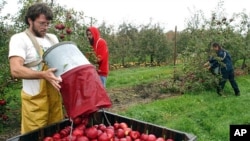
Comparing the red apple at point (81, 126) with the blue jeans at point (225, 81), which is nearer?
the red apple at point (81, 126)

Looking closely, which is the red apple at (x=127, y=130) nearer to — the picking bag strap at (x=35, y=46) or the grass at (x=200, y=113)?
the picking bag strap at (x=35, y=46)

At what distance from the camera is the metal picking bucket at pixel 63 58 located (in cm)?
245

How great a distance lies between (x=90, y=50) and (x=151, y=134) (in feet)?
10.8

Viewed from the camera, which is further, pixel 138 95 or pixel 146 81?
pixel 146 81

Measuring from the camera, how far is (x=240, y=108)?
7195 millimetres

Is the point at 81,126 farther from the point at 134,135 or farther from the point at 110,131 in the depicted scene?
the point at 134,135

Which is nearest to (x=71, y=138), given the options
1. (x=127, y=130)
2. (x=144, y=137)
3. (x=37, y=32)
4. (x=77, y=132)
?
(x=77, y=132)

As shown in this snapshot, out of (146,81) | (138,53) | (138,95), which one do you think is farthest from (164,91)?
(138,53)

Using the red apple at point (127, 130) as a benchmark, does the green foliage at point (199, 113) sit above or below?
below

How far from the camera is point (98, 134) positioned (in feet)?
8.27

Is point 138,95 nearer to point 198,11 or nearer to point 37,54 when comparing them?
point 198,11

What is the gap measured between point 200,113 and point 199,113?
0.02 metres

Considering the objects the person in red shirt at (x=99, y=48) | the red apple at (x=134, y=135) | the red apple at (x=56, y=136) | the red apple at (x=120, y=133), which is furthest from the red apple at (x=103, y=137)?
the person in red shirt at (x=99, y=48)

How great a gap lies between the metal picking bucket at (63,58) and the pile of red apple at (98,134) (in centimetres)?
48
